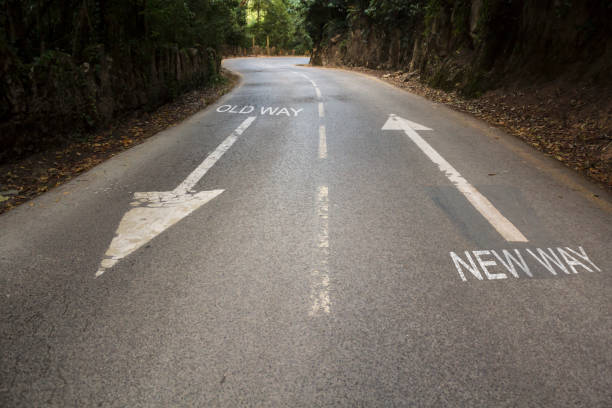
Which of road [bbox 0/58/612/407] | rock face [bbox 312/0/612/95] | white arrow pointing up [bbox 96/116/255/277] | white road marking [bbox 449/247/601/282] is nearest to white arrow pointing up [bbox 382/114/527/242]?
road [bbox 0/58/612/407]

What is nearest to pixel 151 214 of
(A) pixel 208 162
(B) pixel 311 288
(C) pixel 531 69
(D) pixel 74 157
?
(A) pixel 208 162

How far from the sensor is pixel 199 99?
1343 cm

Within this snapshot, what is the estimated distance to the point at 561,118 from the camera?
8102 millimetres

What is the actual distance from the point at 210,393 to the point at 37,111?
680cm

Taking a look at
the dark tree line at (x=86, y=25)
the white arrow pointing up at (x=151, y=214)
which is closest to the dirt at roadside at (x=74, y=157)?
the white arrow pointing up at (x=151, y=214)

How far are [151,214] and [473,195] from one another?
13.6 ft

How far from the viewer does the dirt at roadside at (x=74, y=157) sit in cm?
539

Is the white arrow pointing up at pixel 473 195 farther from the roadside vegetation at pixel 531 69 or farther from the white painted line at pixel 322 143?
the roadside vegetation at pixel 531 69

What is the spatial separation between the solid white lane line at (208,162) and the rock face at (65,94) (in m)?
3.10

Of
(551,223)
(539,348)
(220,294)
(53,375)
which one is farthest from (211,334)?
(551,223)

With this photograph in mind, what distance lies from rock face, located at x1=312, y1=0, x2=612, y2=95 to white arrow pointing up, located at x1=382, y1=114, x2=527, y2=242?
4508mm

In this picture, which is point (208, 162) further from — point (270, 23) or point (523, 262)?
point (270, 23)

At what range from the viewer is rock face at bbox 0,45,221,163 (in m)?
6.13

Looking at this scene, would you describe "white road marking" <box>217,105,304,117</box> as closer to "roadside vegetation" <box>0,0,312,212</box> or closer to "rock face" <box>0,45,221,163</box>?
"roadside vegetation" <box>0,0,312,212</box>
